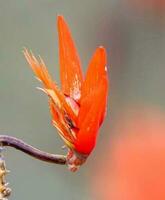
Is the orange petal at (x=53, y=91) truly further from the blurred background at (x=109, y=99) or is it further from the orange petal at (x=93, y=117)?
the blurred background at (x=109, y=99)

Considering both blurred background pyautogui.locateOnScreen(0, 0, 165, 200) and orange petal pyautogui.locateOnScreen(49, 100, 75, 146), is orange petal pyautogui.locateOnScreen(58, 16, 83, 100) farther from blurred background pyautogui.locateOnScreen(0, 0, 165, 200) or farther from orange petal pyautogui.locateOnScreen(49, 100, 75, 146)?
blurred background pyautogui.locateOnScreen(0, 0, 165, 200)

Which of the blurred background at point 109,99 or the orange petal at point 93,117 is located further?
the blurred background at point 109,99

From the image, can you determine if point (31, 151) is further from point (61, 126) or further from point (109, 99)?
point (109, 99)

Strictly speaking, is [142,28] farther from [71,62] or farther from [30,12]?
[71,62]

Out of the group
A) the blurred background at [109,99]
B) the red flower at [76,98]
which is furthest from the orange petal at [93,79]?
the blurred background at [109,99]

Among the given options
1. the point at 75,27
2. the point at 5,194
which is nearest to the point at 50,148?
the point at 75,27
